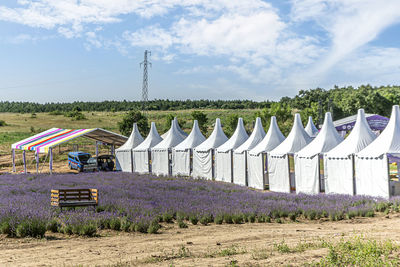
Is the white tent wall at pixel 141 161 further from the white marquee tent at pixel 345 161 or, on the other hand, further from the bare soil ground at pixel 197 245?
the bare soil ground at pixel 197 245

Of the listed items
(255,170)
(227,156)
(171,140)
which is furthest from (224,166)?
(171,140)

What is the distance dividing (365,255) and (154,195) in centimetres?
973

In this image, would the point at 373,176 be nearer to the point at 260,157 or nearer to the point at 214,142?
the point at 260,157

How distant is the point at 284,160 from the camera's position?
19875 mm

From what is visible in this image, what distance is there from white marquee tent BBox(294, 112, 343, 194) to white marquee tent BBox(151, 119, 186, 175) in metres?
12.2

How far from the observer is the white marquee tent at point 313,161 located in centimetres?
1816

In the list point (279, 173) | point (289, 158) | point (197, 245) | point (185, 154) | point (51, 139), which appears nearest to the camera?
point (197, 245)

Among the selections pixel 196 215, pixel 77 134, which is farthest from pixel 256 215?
pixel 77 134

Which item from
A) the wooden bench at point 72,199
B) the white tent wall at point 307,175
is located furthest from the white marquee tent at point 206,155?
the wooden bench at point 72,199

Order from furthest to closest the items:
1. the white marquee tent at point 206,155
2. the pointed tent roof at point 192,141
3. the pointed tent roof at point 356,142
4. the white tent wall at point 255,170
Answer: the pointed tent roof at point 192,141, the white marquee tent at point 206,155, the white tent wall at point 255,170, the pointed tent roof at point 356,142

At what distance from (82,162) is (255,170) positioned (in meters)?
16.5

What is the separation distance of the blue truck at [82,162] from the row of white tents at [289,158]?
2926 millimetres

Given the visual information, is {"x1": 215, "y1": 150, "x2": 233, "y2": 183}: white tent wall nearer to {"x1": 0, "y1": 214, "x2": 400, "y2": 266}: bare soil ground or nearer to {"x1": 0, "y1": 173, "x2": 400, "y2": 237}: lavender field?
{"x1": 0, "y1": 173, "x2": 400, "y2": 237}: lavender field

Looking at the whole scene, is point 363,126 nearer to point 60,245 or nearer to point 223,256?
point 223,256
